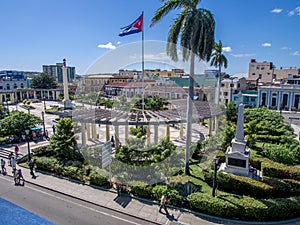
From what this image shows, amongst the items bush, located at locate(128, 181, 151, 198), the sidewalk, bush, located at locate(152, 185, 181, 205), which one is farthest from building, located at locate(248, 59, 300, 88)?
the sidewalk

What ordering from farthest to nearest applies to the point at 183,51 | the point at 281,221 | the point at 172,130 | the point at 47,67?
1. the point at 47,67
2. the point at 172,130
3. the point at 183,51
4. the point at 281,221

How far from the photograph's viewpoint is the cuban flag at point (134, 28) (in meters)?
22.5

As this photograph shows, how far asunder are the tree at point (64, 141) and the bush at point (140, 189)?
750 cm

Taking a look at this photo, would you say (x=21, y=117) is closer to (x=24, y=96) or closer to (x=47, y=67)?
(x=24, y=96)

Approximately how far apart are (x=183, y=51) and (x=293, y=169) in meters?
12.1

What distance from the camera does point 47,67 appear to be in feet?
534

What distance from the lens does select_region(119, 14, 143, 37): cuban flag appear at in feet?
73.7

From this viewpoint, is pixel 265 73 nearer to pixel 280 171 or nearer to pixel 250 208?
pixel 280 171

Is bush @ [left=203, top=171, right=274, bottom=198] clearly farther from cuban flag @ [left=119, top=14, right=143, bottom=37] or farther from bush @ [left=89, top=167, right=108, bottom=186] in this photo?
cuban flag @ [left=119, top=14, right=143, bottom=37]

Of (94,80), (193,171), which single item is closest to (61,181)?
(193,171)

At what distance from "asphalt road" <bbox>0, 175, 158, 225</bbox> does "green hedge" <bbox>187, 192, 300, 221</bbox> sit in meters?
3.87

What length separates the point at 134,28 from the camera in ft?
73.8

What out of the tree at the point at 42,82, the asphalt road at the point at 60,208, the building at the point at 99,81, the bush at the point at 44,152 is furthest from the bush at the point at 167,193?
the tree at the point at 42,82

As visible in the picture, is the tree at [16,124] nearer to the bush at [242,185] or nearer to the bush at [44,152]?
the bush at [44,152]
